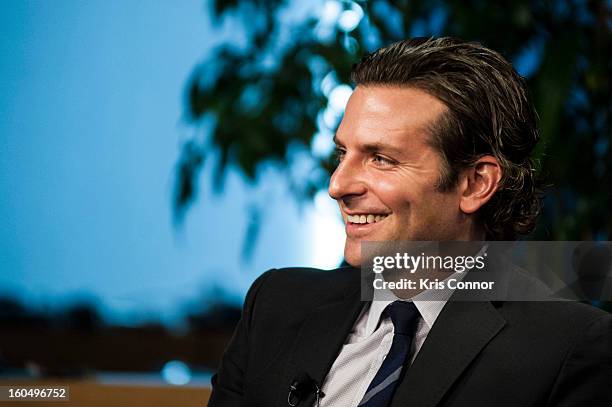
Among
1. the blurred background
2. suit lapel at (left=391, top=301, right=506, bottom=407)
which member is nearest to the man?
suit lapel at (left=391, top=301, right=506, bottom=407)

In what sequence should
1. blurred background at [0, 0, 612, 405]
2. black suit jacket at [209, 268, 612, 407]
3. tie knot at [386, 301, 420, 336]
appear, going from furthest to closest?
blurred background at [0, 0, 612, 405]
tie knot at [386, 301, 420, 336]
black suit jacket at [209, 268, 612, 407]

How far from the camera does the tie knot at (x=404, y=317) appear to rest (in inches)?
55.5

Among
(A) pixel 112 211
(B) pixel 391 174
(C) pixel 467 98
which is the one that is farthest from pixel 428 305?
(A) pixel 112 211

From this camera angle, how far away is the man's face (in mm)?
1419

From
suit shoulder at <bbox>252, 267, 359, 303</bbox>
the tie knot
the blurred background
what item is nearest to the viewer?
the tie knot

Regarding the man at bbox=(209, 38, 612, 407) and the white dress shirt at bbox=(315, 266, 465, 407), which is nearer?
the man at bbox=(209, 38, 612, 407)

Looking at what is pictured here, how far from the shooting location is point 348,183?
1.44 metres

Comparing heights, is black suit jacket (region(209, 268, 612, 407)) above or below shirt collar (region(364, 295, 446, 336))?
below

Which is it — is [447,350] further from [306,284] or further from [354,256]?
[306,284]

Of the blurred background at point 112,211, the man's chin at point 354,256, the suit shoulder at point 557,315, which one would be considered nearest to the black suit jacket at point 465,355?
the suit shoulder at point 557,315

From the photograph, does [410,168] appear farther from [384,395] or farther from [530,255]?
[530,255]

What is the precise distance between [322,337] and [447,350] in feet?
0.80

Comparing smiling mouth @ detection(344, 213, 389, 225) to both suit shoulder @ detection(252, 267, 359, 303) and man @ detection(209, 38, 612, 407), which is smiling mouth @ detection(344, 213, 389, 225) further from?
suit shoulder @ detection(252, 267, 359, 303)

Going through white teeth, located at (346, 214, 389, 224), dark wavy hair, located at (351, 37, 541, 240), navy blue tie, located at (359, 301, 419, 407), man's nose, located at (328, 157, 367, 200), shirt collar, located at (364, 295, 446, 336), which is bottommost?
navy blue tie, located at (359, 301, 419, 407)
